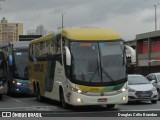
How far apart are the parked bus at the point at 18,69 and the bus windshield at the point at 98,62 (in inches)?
471

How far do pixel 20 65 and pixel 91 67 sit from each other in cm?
1299

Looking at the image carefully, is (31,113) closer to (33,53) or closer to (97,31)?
(97,31)

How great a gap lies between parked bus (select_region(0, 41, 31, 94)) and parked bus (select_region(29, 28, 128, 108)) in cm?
1037

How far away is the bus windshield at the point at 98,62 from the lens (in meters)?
16.8

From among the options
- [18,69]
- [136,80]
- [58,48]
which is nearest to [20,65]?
[18,69]

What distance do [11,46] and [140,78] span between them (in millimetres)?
10170

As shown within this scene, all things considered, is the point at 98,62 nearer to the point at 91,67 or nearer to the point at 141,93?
the point at 91,67

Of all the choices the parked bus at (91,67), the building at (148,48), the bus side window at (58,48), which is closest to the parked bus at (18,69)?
the bus side window at (58,48)

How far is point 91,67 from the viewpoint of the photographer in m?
16.9

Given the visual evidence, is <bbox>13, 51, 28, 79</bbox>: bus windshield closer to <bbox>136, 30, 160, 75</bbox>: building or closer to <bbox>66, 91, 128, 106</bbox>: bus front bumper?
<bbox>66, 91, 128, 106</bbox>: bus front bumper

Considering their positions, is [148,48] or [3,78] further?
[148,48]

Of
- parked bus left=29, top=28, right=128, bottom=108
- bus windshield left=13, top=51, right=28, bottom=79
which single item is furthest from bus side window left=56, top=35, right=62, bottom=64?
bus windshield left=13, top=51, right=28, bottom=79

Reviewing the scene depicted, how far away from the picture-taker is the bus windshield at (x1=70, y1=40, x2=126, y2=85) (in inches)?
661

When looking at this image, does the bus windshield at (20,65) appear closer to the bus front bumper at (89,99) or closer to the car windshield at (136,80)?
the car windshield at (136,80)
